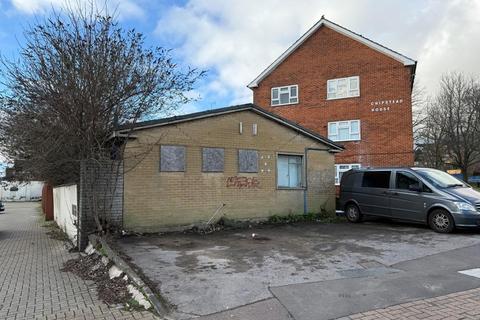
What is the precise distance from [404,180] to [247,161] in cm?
503

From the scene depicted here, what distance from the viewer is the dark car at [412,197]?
11.0m

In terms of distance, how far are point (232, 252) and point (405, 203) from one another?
20.9 ft

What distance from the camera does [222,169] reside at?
43.0ft

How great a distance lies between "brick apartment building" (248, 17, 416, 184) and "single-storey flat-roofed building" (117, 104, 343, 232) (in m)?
9.36

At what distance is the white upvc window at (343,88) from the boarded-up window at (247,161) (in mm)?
13551

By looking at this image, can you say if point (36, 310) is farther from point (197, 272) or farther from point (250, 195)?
point (250, 195)

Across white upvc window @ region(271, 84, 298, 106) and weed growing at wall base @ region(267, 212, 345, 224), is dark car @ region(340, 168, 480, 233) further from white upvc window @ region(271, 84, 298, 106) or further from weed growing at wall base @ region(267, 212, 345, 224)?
white upvc window @ region(271, 84, 298, 106)

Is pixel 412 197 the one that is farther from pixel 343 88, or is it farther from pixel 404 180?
pixel 343 88

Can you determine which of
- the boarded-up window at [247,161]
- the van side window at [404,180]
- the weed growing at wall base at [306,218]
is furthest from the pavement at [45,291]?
the van side window at [404,180]

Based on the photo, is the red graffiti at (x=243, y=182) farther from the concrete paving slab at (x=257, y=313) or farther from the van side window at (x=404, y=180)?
the concrete paving slab at (x=257, y=313)

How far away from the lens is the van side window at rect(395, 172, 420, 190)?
1242 cm

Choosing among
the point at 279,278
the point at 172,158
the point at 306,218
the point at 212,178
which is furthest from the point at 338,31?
the point at 279,278

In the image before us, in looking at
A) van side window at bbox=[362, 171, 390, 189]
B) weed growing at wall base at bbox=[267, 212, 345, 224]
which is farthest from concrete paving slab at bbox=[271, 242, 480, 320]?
weed growing at wall base at bbox=[267, 212, 345, 224]

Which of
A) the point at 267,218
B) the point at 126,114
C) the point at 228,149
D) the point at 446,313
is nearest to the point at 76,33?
the point at 126,114
